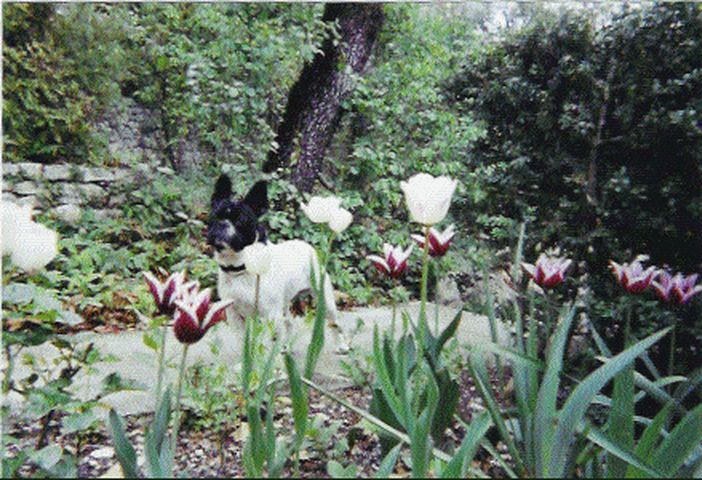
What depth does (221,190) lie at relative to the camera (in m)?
1.52

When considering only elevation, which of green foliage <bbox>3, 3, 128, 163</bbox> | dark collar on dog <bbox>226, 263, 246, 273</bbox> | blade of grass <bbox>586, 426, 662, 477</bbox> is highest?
green foliage <bbox>3, 3, 128, 163</bbox>

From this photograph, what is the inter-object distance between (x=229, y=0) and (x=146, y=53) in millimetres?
285

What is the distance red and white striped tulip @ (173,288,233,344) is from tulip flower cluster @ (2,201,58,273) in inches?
10.5

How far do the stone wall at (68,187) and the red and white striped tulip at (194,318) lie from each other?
31.6 inches

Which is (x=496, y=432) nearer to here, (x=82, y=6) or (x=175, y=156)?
(x=175, y=156)

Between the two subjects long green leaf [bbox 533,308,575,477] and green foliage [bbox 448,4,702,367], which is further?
green foliage [bbox 448,4,702,367]

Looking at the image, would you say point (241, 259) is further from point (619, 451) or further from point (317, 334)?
point (619, 451)

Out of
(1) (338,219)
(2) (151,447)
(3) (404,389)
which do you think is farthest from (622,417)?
(2) (151,447)

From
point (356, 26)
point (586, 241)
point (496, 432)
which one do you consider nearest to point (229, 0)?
point (356, 26)

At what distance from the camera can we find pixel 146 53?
5.41ft

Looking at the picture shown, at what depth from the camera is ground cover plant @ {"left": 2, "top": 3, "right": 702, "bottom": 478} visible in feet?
4.55

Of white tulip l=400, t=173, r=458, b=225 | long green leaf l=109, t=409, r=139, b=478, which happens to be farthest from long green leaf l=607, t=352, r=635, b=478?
long green leaf l=109, t=409, r=139, b=478

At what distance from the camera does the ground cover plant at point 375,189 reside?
1386mm

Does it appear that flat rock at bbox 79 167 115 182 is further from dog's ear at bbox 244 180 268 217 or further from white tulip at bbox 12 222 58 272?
white tulip at bbox 12 222 58 272
